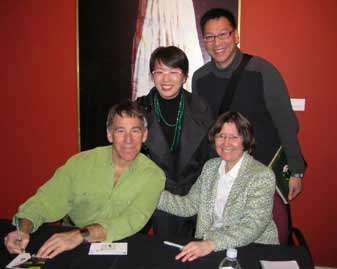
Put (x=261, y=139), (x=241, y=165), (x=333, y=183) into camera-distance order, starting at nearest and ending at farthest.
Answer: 1. (x=241, y=165)
2. (x=261, y=139)
3. (x=333, y=183)

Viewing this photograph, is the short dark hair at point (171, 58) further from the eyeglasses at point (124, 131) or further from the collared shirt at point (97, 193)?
the collared shirt at point (97, 193)

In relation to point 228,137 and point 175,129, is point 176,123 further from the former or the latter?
point 228,137

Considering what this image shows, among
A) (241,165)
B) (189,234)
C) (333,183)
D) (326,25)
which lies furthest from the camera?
(333,183)

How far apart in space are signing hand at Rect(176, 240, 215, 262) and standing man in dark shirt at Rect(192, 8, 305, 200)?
1022mm

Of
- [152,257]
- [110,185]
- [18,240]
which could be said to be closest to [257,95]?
[110,185]

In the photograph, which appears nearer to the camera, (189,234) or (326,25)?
(189,234)

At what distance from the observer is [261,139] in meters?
2.33

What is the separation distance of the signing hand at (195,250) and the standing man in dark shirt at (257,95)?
1.02 m

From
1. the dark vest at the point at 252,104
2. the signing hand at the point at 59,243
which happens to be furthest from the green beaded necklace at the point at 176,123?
the signing hand at the point at 59,243

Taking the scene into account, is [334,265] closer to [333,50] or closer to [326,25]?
[333,50]

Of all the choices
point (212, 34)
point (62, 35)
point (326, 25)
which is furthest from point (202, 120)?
point (62, 35)

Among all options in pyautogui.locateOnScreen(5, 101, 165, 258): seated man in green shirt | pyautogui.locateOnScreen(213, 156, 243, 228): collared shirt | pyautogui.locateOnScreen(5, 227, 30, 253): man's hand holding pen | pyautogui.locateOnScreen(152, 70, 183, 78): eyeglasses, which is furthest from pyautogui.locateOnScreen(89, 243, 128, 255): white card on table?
pyautogui.locateOnScreen(152, 70, 183, 78): eyeglasses

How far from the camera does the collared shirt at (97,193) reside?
1822mm

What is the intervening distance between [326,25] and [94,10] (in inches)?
76.5
